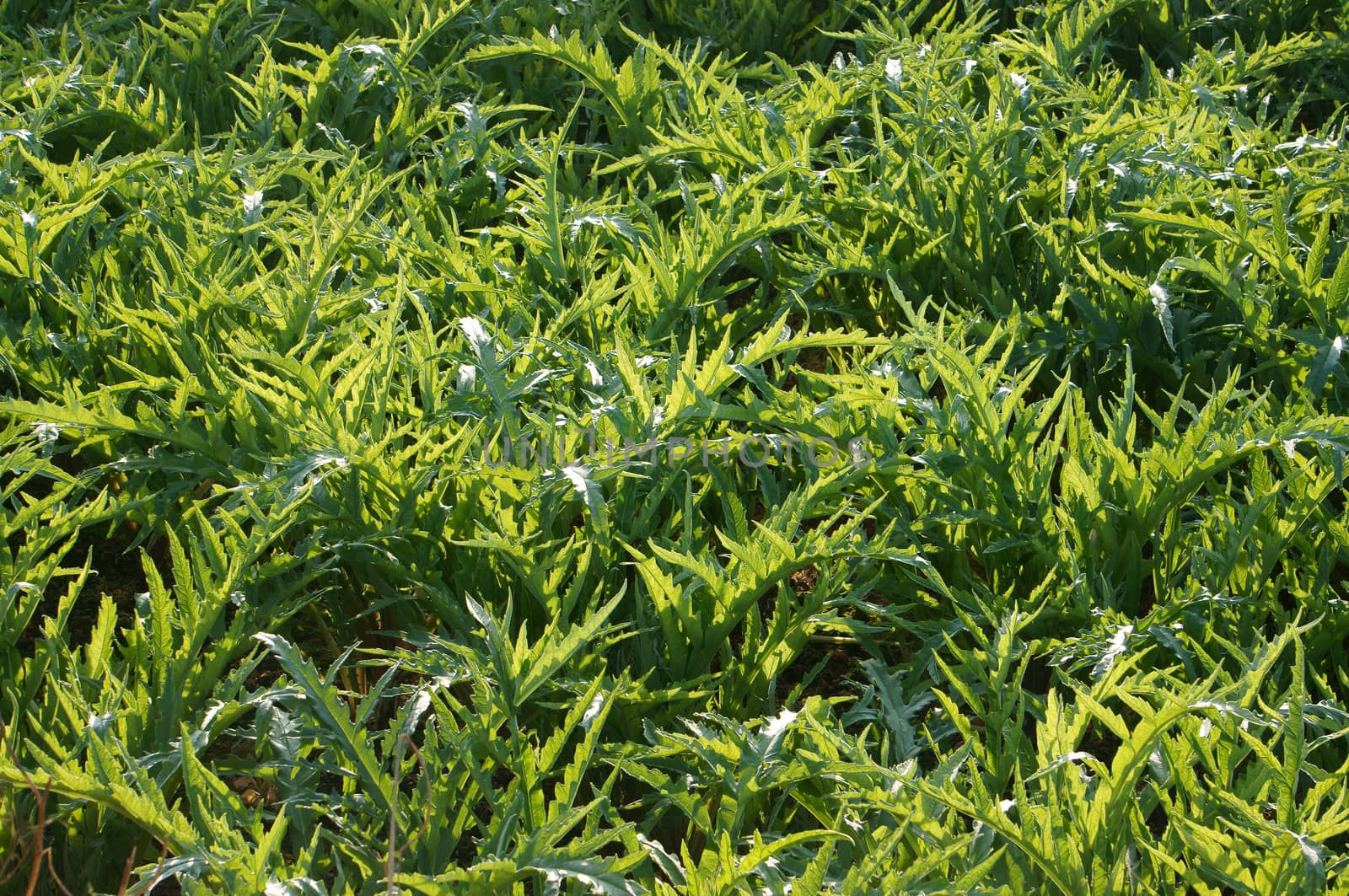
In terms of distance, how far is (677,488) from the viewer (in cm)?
175

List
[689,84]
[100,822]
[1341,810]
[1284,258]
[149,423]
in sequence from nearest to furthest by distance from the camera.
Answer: [1341,810]
[100,822]
[149,423]
[1284,258]
[689,84]

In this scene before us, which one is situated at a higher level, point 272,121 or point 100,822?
point 272,121

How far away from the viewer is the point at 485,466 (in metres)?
1.61

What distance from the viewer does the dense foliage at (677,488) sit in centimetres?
131

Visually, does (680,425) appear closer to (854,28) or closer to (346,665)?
(346,665)

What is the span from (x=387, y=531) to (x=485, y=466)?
0.14 m

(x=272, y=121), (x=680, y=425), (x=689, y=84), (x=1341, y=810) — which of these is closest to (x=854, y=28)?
(x=689, y=84)

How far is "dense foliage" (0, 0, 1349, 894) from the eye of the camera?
1.31m

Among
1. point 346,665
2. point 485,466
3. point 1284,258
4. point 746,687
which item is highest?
point 1284,258

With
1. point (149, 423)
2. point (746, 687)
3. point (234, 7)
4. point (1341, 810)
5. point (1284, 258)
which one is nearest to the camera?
point (1341, 810)

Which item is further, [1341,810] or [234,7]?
[234,7]

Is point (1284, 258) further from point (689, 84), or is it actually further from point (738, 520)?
point (689, 84)

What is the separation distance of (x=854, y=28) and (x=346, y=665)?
216 centimetres

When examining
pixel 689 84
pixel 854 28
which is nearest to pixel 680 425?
pixel 689 84
